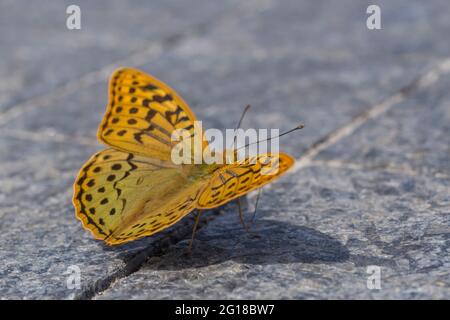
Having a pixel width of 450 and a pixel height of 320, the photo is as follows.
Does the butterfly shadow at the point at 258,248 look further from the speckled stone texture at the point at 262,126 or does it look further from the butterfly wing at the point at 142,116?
the butterfly wing at the point at 142,116

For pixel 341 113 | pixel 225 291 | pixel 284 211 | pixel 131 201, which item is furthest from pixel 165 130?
pixel 341 113

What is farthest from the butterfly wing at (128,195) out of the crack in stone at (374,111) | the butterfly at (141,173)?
the crack in stone at (374,111)

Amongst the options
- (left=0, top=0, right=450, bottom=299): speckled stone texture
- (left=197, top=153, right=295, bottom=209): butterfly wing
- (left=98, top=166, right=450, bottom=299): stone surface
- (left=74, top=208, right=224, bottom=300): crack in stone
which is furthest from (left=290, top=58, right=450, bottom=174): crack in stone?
(left=197, top=153, right=295, bottom=209): butterfly wing

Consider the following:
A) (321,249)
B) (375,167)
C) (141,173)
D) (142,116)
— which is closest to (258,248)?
(321,249)

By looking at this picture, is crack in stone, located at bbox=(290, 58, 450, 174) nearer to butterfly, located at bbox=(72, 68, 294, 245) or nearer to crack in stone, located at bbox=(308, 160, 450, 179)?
crack in stone, located at bbox=(308, 160, 450, 179)

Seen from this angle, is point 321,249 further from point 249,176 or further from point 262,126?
Result: point 262,126
